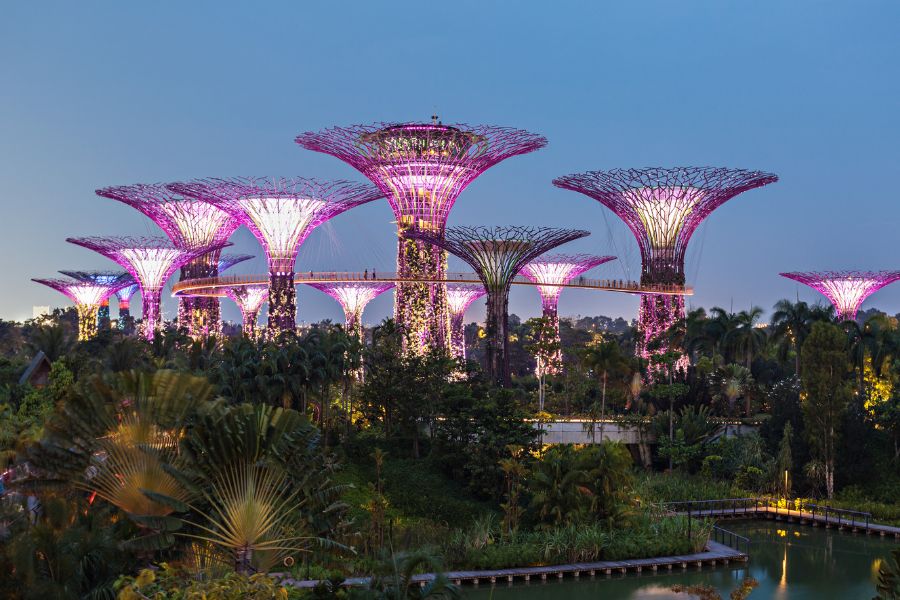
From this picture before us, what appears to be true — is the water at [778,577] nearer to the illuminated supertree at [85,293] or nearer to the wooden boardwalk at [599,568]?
the wooden boardwalk at [599,568]


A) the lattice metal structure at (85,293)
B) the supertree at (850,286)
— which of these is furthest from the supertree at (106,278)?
the supertree at (850,286)

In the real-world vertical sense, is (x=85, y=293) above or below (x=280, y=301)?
above

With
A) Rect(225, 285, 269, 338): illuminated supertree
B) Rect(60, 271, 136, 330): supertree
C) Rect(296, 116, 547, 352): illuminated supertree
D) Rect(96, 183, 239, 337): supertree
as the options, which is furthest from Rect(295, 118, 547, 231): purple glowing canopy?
Rect(60, 271, 136, 330): supertree

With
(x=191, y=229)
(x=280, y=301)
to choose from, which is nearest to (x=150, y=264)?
(x=191, y=229)

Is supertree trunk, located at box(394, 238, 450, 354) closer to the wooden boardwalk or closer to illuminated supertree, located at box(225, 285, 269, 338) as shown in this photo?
the wooden boardwalk

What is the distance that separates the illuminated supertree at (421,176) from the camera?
47.8 meters

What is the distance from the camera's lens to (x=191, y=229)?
63.4m

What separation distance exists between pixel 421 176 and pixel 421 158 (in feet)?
3.12

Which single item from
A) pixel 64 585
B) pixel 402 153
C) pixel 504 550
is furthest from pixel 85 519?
pixel 402 153

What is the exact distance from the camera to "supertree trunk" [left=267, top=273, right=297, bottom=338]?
51.8m

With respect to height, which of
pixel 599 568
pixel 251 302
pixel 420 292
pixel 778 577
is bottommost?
pixel 778 577

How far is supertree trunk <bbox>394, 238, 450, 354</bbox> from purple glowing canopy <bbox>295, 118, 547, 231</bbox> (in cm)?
124

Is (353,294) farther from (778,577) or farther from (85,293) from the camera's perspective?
(778,577)

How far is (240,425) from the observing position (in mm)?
16375
